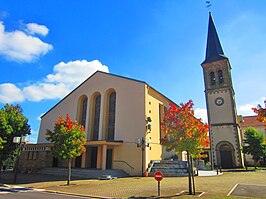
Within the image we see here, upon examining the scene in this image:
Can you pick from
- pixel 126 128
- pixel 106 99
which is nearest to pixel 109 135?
pixel 126 128

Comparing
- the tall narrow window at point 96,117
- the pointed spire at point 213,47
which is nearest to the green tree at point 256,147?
the pointed spire at point 213,47

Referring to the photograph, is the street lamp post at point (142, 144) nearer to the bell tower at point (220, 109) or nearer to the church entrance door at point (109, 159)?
the church entrance door at point (109, 159)

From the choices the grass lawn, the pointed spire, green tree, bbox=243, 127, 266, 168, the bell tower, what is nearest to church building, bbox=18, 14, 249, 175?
the bell tower

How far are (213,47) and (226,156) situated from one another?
19.8 meters

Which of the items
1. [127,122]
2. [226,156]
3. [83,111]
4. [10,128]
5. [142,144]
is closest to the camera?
[10,128]

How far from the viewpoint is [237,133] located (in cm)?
2897

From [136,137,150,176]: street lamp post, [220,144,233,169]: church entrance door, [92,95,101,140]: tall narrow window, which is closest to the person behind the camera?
[136,137,150,176]: street lamp post

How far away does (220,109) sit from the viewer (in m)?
31.5

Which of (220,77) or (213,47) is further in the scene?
(213,47)

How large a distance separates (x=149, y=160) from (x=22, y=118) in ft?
45.1

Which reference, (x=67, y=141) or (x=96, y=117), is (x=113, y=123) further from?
(x=67, y=141)

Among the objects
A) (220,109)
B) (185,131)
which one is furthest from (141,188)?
(220,109)

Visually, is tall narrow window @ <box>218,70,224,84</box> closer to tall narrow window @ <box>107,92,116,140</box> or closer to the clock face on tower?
the clock face on tower

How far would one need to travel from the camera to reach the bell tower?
2895 centimetres
